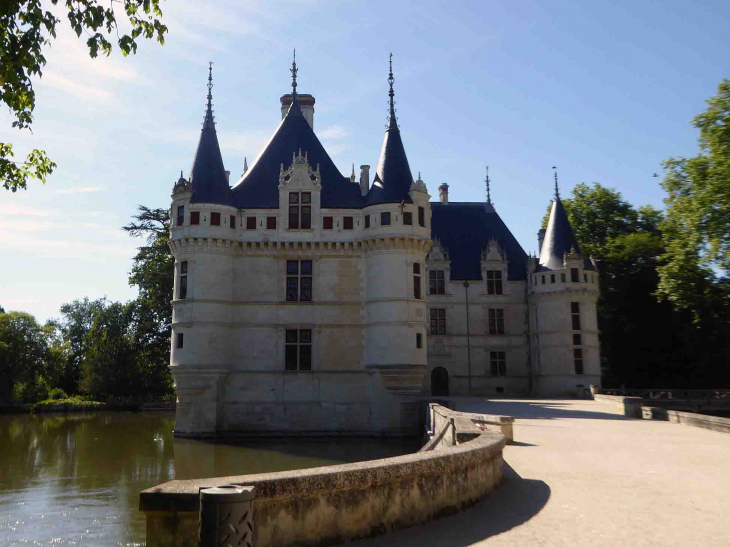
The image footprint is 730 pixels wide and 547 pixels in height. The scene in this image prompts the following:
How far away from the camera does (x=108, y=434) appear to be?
28.7 metres

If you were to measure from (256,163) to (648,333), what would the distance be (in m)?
26.1

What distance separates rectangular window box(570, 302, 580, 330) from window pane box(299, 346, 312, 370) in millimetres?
17259

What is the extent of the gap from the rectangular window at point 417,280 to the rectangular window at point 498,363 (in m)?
13.2

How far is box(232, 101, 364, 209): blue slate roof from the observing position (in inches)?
1077

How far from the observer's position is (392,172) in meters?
27.2

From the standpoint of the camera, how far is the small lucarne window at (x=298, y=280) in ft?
87.4

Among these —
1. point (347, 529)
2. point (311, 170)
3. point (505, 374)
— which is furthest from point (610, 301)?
point (347, 529)

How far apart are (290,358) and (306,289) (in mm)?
3036

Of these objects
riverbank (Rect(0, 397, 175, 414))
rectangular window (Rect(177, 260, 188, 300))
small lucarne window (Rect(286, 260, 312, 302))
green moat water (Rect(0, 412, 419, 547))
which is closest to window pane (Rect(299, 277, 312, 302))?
small lucarne window (Rect(286, 260, 312, 302))

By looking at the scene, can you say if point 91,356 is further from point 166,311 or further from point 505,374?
point 505,374


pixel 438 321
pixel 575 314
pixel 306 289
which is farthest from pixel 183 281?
pixel 575 314

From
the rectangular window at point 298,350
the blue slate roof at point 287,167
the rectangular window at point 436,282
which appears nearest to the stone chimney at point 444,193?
the rectangular window at point 436,282

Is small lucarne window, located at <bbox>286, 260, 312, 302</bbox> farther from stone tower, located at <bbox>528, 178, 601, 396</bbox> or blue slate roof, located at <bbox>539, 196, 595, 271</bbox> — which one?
blue slate roof, located at <bbox>539, 196, 595, 271</bbox>

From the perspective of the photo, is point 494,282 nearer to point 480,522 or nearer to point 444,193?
point 444,193
